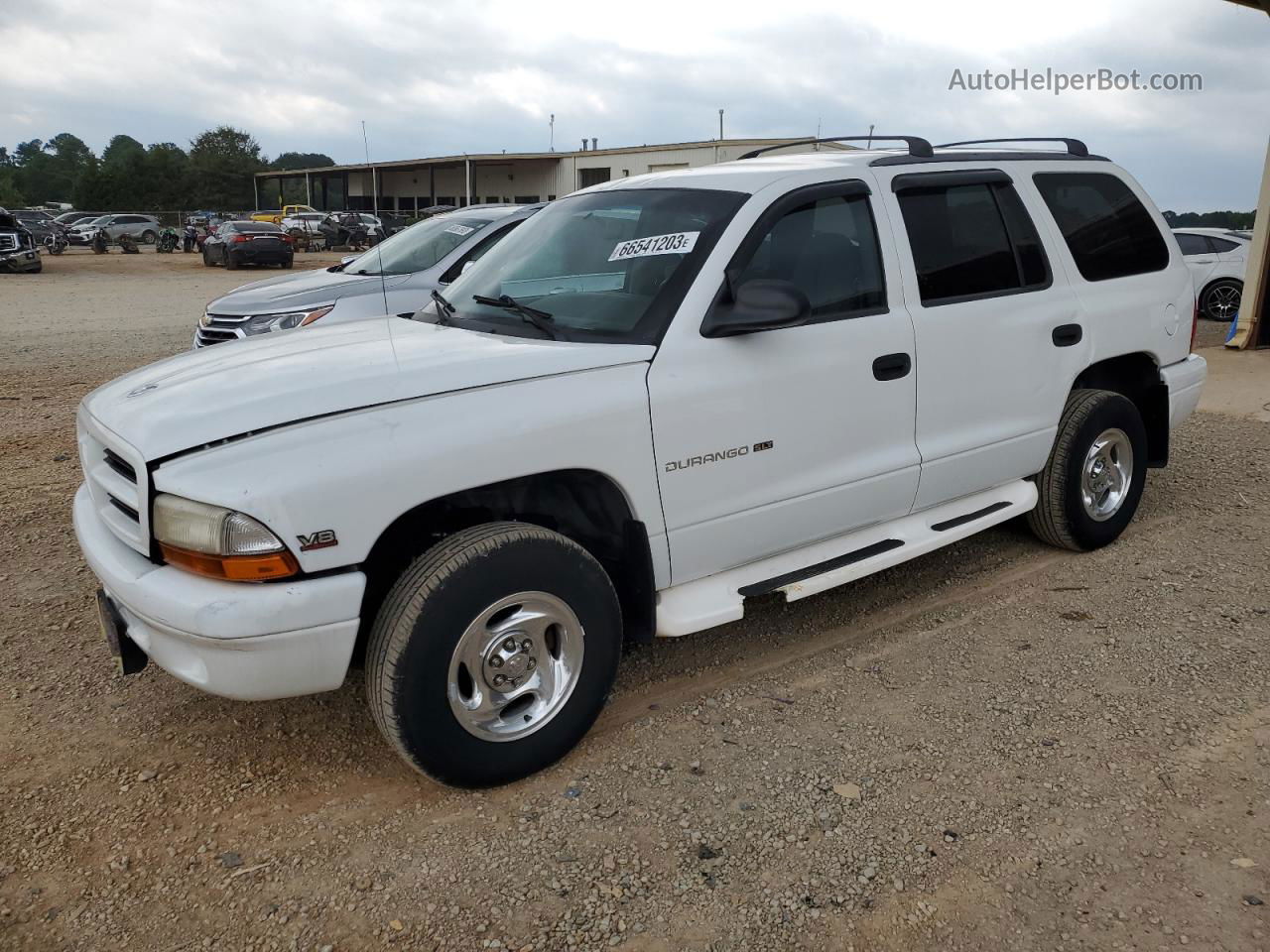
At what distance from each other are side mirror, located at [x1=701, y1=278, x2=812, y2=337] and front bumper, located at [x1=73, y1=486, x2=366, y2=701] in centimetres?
142

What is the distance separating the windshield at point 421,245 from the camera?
8039mm

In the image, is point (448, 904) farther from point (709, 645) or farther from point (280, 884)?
point (709, 645)

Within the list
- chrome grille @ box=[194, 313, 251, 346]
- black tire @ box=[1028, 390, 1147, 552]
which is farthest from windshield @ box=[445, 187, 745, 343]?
chrome grille @ box=[194, 313, 251, 346]

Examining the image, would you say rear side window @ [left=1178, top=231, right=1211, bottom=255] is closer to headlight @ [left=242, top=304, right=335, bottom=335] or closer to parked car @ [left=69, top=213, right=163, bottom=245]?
headlight @ [left=242, top=304, right=335, bottom=335]

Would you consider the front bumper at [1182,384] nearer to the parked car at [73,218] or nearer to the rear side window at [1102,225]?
the rear side window at [1102,225]

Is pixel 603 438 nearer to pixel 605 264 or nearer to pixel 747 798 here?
pixel 605 264

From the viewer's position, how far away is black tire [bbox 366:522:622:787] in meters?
2.75

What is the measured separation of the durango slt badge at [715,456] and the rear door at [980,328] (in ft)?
2.77

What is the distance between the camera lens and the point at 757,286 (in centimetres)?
323

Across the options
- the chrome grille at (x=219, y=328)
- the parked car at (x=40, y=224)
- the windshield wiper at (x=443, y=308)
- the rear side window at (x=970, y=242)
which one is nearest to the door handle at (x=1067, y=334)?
the rear side window at (x=970, y=242)

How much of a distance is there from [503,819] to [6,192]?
93.8m

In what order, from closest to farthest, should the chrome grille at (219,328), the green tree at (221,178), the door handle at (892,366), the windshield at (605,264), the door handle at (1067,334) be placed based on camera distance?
the windshield at (605,264), the door handle at (892,366), the door handle at (1067,334), the chrome grille at (219,328), the green tree at (221,178)

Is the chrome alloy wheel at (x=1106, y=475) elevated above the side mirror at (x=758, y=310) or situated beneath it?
situated beneath

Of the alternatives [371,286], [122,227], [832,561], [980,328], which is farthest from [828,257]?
[122,227]
